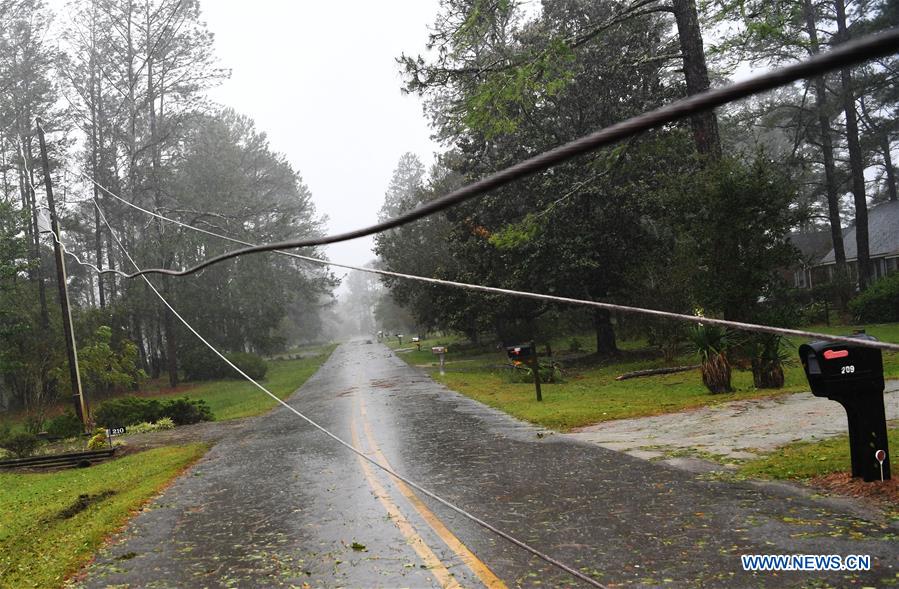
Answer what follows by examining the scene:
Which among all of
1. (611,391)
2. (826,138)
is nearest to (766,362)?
(611,391)

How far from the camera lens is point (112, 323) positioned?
122ft

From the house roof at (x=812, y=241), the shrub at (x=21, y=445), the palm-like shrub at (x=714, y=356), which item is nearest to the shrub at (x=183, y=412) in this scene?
the shrub at (x=21, y=445)

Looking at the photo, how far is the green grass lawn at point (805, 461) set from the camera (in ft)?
22.4

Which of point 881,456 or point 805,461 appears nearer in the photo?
point 881,456

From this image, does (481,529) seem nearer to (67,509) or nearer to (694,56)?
(67,509)

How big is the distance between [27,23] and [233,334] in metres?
21.0

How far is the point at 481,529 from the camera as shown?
6.08m

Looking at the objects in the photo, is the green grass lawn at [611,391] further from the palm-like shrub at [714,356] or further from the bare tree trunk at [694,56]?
the bare tree trunk at [694,56]

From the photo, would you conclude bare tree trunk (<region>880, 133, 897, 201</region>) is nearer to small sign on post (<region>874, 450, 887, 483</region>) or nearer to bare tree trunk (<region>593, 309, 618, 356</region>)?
bare tree trunk (<region>593, 309, 618, 356</region>)

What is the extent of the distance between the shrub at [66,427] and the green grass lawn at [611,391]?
1003 cm

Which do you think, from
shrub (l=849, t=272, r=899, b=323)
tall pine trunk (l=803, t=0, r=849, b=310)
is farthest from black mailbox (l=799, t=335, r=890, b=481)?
tall pine trunk (l=803, t=0, r=849, b=310)

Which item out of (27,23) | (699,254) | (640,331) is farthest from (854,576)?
(27,23)

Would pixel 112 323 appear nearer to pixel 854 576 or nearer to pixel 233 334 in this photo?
pixel 233 334

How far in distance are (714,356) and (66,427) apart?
15.6m
